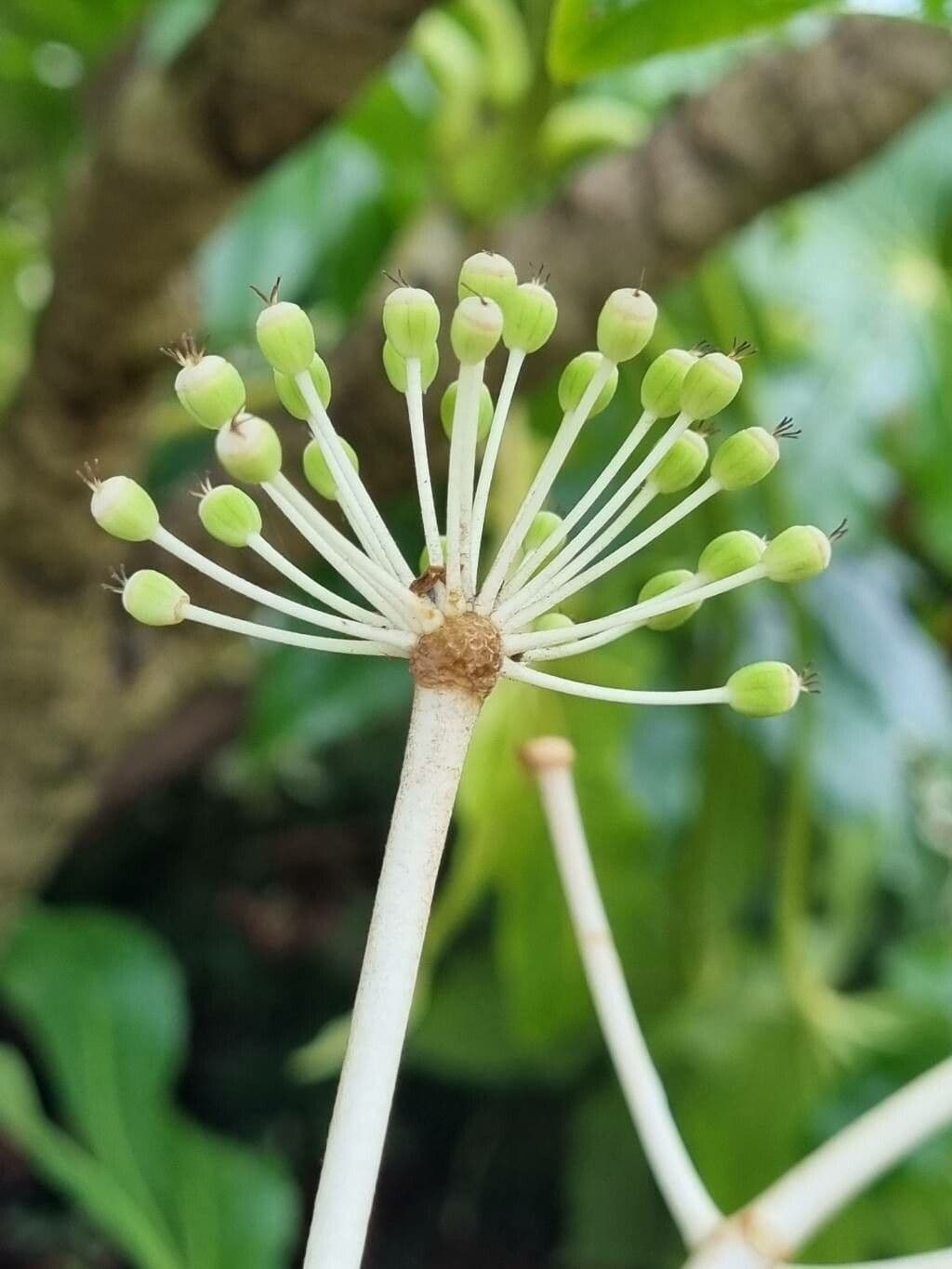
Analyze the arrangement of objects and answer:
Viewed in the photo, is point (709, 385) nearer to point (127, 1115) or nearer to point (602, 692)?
point (602, 692)

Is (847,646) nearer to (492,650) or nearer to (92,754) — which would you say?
(92,754)

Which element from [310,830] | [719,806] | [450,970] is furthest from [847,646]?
[310,830]

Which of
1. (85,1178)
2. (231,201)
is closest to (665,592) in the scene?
(231,201)

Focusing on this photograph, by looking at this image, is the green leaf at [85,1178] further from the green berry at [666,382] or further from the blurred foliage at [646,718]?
the green berry at [666,382]

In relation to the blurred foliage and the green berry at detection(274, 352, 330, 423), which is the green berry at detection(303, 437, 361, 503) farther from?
the blurred foliage

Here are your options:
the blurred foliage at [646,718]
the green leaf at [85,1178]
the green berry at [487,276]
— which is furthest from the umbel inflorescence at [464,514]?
the green leaf at [85,1178]
